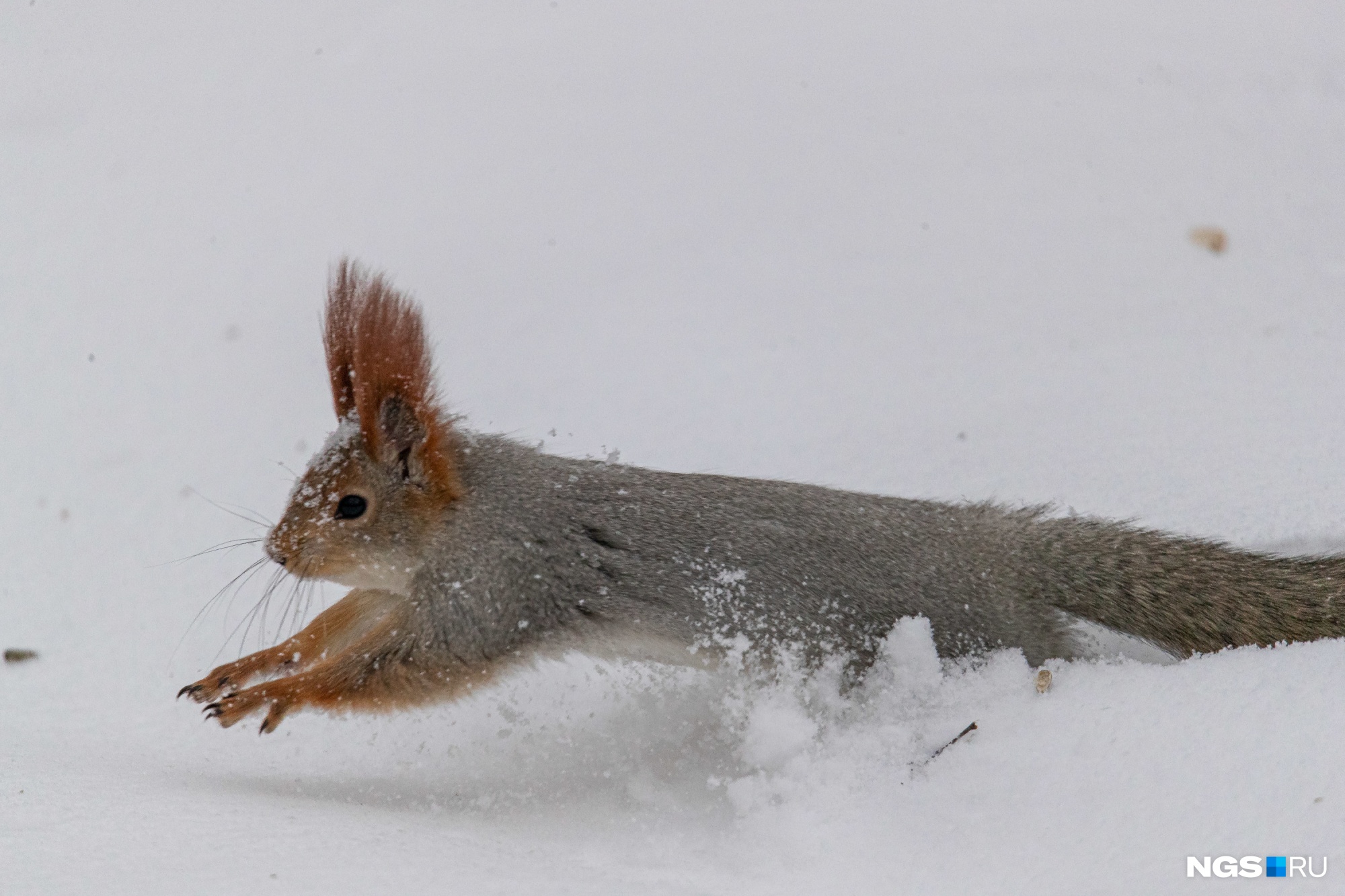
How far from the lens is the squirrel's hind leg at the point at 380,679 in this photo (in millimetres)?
2955

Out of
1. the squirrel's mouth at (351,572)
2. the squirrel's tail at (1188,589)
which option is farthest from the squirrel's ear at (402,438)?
the squirrel's tail at (1188,589)

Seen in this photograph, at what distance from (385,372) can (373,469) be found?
0.30 m

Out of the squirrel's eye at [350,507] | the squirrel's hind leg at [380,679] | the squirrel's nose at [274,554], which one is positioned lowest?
the squirrel's hind leg at [380,679]

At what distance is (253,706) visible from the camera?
A: 2.93 metres

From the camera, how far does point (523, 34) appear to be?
4953 mm

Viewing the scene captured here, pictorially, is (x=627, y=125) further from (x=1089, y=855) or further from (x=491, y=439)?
(x=1089, y=855)

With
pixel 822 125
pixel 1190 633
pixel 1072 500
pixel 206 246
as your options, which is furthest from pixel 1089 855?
pixel 206 246

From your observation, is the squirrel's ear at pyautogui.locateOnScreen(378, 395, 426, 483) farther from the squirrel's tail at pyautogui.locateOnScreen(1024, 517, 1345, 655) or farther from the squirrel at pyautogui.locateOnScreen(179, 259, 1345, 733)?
the squirrel's tail at pyautogui.locateOnScreen(1024, 517, 1345, 655)

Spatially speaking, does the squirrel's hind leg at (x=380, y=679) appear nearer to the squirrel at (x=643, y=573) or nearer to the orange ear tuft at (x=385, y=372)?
the squirrel at (x=643, y=573)

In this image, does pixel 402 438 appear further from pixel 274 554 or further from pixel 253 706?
pixel 253 706

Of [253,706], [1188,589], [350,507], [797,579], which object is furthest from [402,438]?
[1188,589]

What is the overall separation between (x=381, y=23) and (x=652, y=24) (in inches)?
46.6

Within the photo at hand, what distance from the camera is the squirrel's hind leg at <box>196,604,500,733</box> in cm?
296
